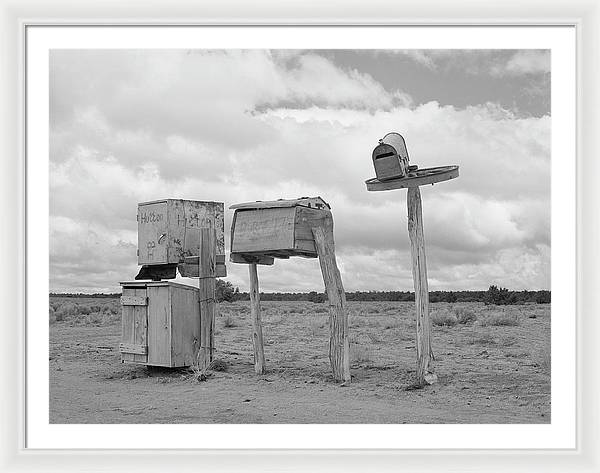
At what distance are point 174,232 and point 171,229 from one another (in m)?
0.08

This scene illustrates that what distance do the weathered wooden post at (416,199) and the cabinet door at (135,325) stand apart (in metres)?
4.40

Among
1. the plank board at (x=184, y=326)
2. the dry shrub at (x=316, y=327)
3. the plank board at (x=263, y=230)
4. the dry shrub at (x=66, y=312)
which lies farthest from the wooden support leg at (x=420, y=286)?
the dry shrub at (x=66, y=312)

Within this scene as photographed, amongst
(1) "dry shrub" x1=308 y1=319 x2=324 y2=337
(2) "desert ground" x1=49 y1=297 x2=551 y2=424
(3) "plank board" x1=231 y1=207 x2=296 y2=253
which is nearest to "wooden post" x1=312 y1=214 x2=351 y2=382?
(2) "desert ground" x1=49 y1=297 x2=551 y2=424

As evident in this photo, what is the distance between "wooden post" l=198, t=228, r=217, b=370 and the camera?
12.0 m

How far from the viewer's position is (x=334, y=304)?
10836mm

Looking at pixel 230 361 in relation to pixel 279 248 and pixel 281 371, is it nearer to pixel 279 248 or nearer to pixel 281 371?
pixel 281 371

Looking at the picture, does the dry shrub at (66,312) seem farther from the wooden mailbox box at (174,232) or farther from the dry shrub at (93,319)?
the wooden mailbox box at (174,232)

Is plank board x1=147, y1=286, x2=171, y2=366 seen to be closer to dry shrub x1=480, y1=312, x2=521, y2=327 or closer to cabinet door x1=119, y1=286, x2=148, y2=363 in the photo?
cabinet door x1=119, y1=286, x2=148, y2=363

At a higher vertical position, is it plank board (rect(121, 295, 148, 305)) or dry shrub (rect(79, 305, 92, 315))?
plank board (rect(121, 295, 148, 305))

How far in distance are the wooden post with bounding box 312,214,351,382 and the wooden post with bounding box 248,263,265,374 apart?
128 cm
